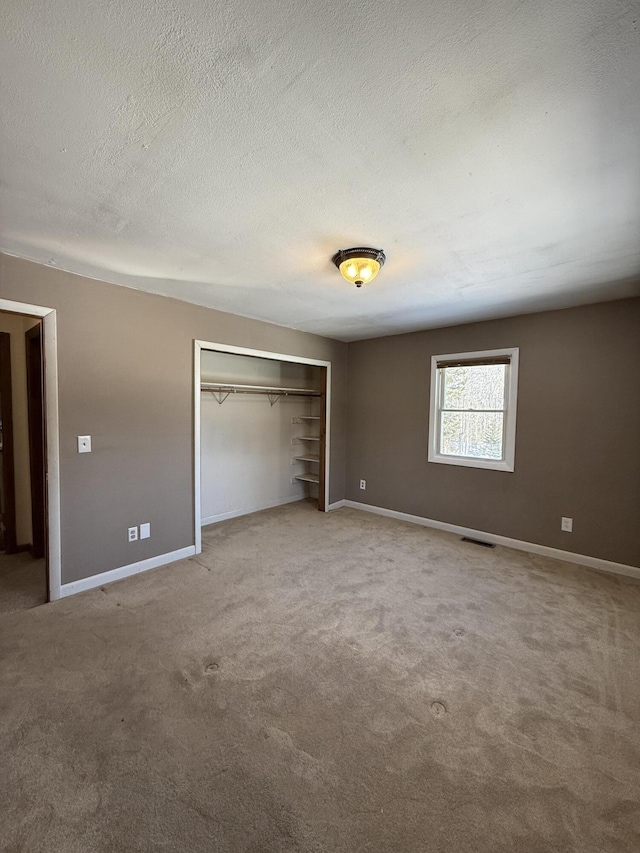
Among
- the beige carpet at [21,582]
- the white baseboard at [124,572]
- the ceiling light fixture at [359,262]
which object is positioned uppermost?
the ceiling light fixture at [359,262]

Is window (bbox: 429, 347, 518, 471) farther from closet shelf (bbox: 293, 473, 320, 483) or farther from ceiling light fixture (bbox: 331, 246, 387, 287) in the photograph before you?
ceiling light fixture (bbox: 331, 246, 387, 287)

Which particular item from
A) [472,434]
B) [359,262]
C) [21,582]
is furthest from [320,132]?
[21,582]

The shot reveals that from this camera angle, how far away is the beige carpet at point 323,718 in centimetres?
127

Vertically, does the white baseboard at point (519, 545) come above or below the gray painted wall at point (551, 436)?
below

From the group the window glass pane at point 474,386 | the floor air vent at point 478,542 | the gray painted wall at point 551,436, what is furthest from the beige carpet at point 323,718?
the window glass pane at point 474,386

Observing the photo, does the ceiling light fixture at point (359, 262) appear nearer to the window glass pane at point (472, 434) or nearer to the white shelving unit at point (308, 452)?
the window glass pane at point (472, 434)

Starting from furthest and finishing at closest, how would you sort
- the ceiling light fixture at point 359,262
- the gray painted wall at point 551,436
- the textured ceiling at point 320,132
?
the gray painted wall at point 551,436 < the ceiling light fixture at point 359,262 < the textured ceiling at point 320,132

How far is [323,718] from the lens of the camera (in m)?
1.70

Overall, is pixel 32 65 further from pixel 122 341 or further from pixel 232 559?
pixel 232 559

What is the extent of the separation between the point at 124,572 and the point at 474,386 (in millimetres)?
4035

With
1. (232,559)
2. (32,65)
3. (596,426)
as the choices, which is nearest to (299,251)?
(32,65)

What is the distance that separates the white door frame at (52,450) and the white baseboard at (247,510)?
163 centimetres

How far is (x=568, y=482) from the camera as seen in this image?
350 centimetres

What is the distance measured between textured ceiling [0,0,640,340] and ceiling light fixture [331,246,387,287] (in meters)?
0.07
